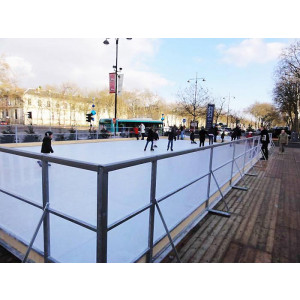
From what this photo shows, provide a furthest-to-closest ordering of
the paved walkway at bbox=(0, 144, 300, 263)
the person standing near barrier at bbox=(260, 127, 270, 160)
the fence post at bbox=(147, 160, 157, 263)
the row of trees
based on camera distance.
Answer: the row of trees → the person standing near barrier at bbox=(260, 127, 270, 160) → the paved walkway at bbox=(0, 144, 300, 263) → the fence post at bbox=(147, 160, 157, 263)

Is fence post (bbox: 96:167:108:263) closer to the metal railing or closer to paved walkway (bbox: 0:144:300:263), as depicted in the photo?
paved walkway (bbox: 0:144:300:263)

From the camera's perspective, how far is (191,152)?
127 inches

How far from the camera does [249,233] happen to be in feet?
11.2

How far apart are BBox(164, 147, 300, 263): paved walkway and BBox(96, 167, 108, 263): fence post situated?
3.77ft

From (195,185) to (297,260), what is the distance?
1.58 m

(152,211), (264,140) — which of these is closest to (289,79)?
(264,140)

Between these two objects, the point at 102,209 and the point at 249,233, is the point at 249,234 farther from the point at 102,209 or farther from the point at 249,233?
the point at 102,209

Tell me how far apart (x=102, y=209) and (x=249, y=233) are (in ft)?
8.77

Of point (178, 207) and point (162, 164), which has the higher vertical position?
point (162, 164)

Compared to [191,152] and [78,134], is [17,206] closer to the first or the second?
[191,152]

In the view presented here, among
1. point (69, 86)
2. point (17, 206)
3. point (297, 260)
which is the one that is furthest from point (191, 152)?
point (69, 86)

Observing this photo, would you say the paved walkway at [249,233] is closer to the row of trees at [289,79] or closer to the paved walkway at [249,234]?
the paved walkway at [249,234]

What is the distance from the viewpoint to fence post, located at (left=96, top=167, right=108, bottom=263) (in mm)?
1627

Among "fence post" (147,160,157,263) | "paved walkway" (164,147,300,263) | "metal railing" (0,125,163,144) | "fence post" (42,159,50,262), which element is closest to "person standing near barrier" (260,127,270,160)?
"paved walkway" (164,147,300,263)
